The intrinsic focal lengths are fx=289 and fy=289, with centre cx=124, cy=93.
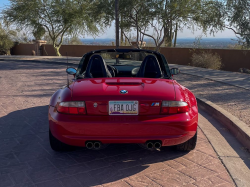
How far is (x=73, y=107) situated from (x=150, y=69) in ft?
5.03

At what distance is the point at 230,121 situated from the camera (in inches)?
212

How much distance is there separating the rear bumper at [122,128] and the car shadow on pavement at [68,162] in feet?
1.36

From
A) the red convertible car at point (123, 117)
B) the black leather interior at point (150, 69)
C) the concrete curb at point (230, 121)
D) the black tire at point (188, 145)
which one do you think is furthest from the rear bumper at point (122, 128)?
the concrete curb at point (230, 121)

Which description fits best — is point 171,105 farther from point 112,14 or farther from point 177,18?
point 112,14

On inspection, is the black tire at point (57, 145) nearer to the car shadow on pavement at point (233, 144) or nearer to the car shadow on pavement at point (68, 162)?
the car shadow on pavement at point (68, 162)

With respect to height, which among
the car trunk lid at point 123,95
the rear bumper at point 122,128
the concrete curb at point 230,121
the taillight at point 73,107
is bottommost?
the concrete curb at point 230,121

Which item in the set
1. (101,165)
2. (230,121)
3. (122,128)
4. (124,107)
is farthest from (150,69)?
(230,121)

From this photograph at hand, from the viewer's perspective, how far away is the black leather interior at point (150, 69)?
445 centimetres

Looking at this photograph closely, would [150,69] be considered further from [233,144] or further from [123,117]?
[233,144]

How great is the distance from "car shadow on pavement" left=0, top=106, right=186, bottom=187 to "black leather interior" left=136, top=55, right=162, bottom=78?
3.65 ft

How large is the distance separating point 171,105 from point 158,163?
0.86m

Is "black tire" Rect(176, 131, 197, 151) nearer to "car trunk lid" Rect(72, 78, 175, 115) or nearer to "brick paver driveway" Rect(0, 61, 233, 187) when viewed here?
"brick paver driveway" Rect(0, 61, 233, 187)

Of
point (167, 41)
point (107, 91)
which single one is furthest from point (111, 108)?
point (167, 41)

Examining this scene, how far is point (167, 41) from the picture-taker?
75.8ft
